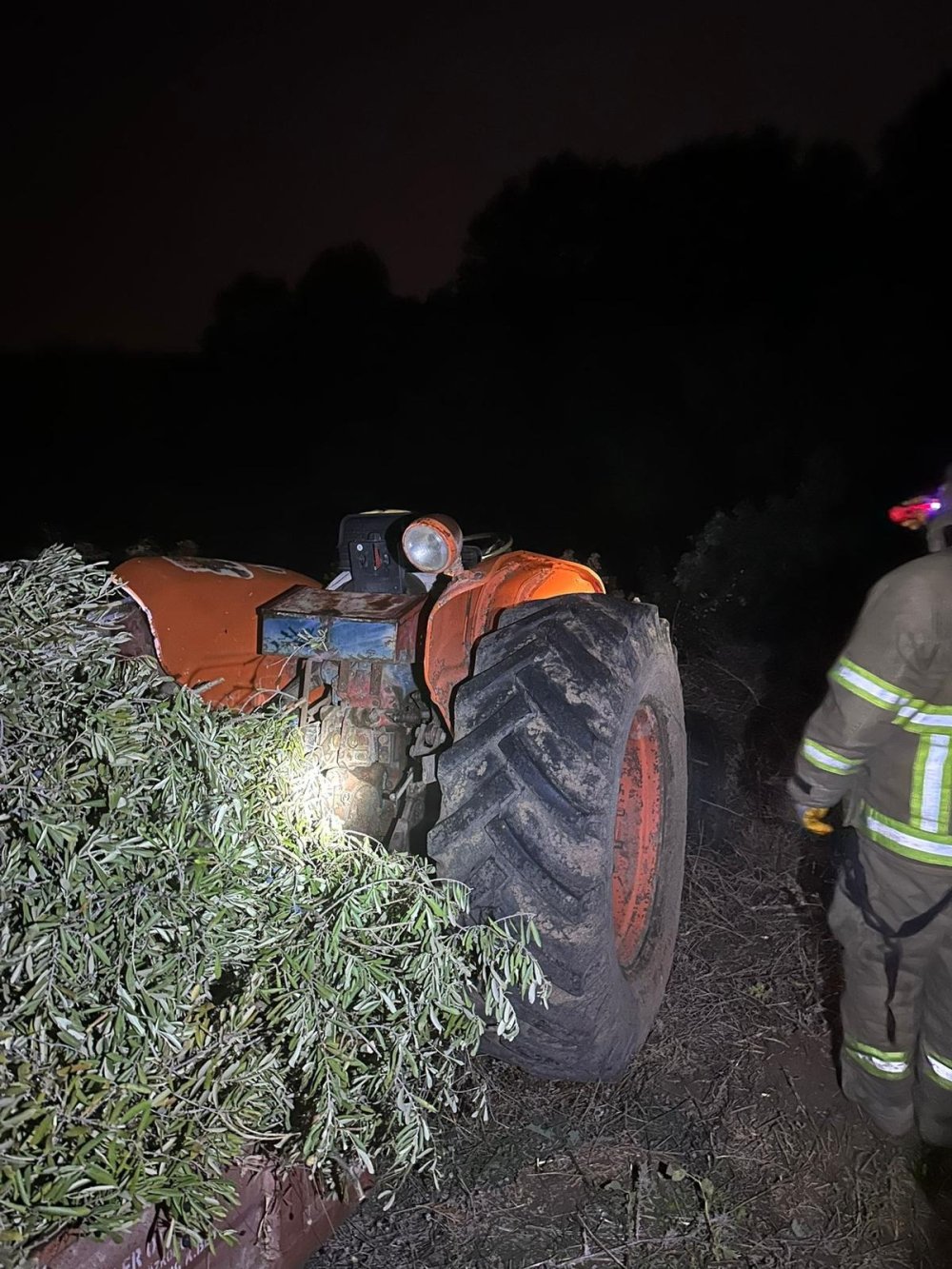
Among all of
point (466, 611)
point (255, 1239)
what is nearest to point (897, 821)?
point (466, 611)

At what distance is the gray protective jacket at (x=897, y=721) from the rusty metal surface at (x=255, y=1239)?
181cm

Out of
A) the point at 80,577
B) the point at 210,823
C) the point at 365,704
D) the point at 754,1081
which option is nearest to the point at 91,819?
the point at 210,823

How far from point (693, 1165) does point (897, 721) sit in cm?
150

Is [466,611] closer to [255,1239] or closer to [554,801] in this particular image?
[554,801]

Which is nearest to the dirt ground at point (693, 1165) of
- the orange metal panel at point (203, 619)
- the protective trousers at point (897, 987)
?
the protective trousers at point (897, 987)

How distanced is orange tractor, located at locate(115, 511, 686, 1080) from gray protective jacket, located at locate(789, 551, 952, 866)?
56cm

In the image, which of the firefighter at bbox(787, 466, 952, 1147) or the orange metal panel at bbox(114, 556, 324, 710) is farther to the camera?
the orange metal panel at bbox(114, 556, 324, 710)

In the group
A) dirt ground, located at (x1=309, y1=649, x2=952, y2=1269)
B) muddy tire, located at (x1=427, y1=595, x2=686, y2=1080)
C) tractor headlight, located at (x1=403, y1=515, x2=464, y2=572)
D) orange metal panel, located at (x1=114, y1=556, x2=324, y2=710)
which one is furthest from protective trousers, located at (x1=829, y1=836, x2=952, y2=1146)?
orange metal panel, located at (x1=114, y1=556, x2=324, y2=710)

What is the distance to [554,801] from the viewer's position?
243 centimetres

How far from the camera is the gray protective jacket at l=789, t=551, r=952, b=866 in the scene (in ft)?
8.75

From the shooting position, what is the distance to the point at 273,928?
203 cm

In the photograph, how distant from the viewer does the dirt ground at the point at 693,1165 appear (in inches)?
98.8

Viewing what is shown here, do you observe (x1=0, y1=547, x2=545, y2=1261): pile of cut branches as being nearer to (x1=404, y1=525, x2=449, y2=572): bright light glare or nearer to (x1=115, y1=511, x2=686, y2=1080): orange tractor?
(x1=115, y1=511, x2=686, y2=1080): orange tractor

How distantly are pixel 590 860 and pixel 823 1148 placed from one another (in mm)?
1391
